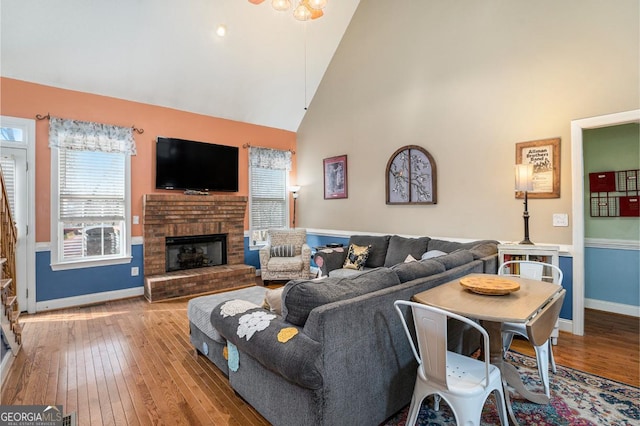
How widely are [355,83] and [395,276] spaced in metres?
4.11

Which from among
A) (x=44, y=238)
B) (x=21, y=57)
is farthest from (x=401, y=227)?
(x=21, y=57)

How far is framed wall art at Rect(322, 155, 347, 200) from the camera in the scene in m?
5.38

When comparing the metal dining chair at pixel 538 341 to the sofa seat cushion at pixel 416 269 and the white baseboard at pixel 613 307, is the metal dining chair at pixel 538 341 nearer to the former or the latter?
the sofa seat cushion at pixel 416 269

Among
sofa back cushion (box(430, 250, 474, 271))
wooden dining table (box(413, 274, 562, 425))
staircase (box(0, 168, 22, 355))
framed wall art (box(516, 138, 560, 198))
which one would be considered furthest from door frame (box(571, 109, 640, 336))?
staircase (box(0, 168, 22, 355))

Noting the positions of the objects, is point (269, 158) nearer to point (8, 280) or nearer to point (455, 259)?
point (8, 280)

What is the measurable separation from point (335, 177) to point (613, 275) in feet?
12.8

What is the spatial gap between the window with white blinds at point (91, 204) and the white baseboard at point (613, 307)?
6.19 m

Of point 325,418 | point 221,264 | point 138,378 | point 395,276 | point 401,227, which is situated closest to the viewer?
point 325,418

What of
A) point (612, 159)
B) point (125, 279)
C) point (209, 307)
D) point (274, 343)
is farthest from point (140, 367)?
point (612, 159)

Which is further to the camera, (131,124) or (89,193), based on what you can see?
(131,124)

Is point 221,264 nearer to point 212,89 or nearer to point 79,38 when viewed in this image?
point 212,89

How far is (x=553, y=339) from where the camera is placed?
2.88 m

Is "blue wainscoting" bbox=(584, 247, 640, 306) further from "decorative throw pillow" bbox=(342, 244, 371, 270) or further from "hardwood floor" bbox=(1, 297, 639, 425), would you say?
"decorative throw pillow" bbox=(342, 244, 371, 270)

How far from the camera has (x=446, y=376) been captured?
144 centimetres
